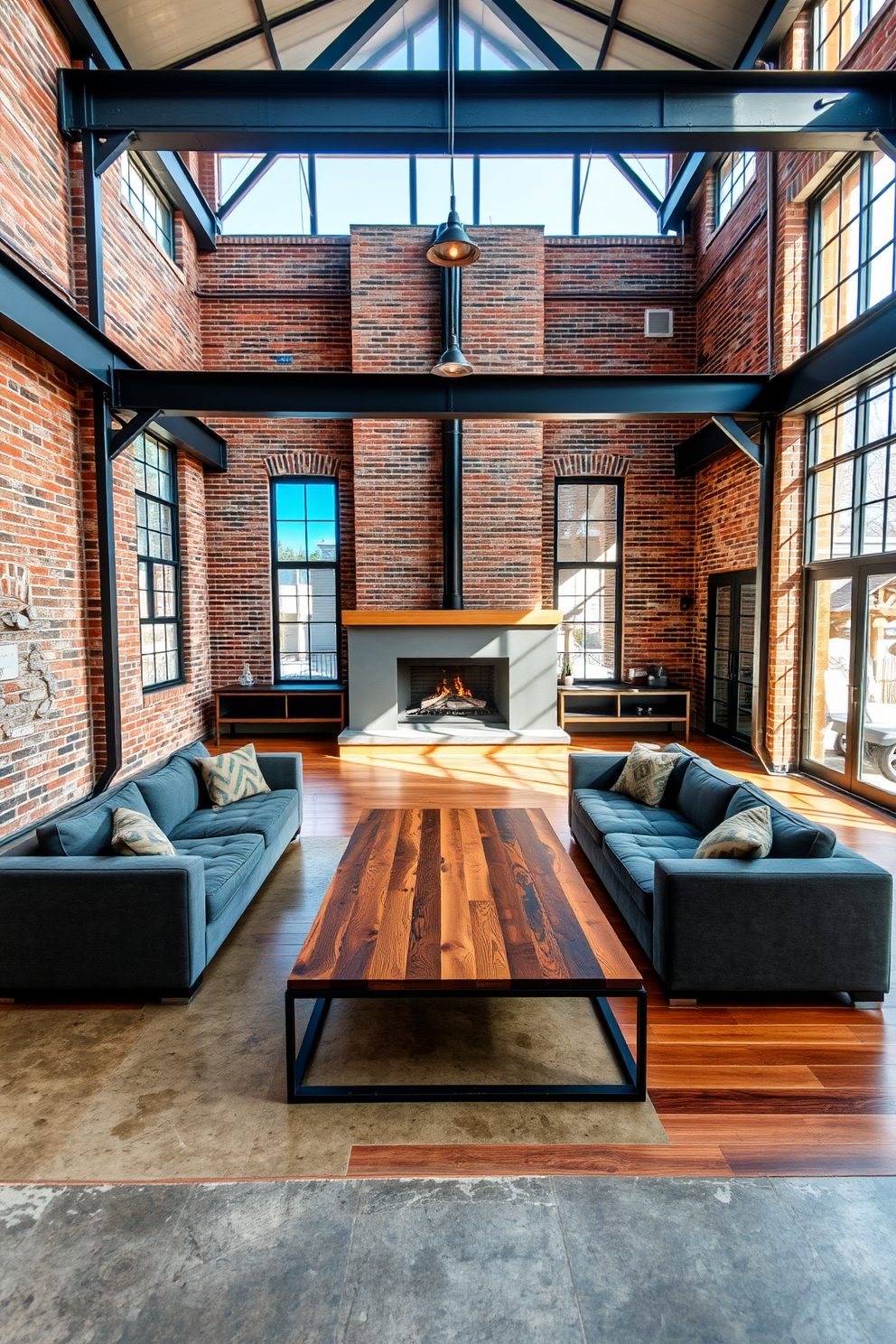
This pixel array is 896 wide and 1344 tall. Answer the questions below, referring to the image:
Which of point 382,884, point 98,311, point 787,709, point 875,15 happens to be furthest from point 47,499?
point 875,15

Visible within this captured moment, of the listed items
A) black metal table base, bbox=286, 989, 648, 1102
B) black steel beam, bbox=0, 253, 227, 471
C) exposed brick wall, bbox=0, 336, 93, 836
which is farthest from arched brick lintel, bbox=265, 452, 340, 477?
black metal table base, bbox=286, 989, 648, 1102

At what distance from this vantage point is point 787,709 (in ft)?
20.6

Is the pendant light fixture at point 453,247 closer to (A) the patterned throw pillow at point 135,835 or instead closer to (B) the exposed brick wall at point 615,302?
(A) the patterned throw pillow at point 135,835

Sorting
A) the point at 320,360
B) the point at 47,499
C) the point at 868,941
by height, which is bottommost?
Result: the point at 868,941

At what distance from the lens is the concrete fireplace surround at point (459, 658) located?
793 centimetres

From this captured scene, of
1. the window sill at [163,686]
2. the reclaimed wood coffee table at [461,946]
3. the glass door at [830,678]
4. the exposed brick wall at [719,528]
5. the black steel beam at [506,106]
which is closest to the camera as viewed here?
the reclaimed wood coffee table at [461,946]

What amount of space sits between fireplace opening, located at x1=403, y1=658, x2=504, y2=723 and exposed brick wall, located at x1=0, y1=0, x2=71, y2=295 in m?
5.22

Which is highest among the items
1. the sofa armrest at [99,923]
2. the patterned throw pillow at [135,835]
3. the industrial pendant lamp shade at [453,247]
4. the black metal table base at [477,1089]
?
the industrial pendant lamp shade at [453,247]

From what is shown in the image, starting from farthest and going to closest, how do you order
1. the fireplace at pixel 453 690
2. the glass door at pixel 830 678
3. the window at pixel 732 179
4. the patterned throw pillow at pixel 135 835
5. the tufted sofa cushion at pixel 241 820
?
the fireplace at pixel 453 690, the window at pixel 732 179, the glass door at pixel 830 678, the tufted sofa cushion at pixel 241 820, the patterned throw pillow at pixel 135 835

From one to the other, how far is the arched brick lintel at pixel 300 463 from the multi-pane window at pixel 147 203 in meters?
2.34

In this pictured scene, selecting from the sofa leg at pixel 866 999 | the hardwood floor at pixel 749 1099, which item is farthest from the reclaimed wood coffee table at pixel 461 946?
the sofa leg at pixel 866 999

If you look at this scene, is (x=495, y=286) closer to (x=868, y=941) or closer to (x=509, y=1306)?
(x=868, y=941)

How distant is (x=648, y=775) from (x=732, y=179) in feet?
22.9

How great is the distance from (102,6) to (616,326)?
19.0ft
